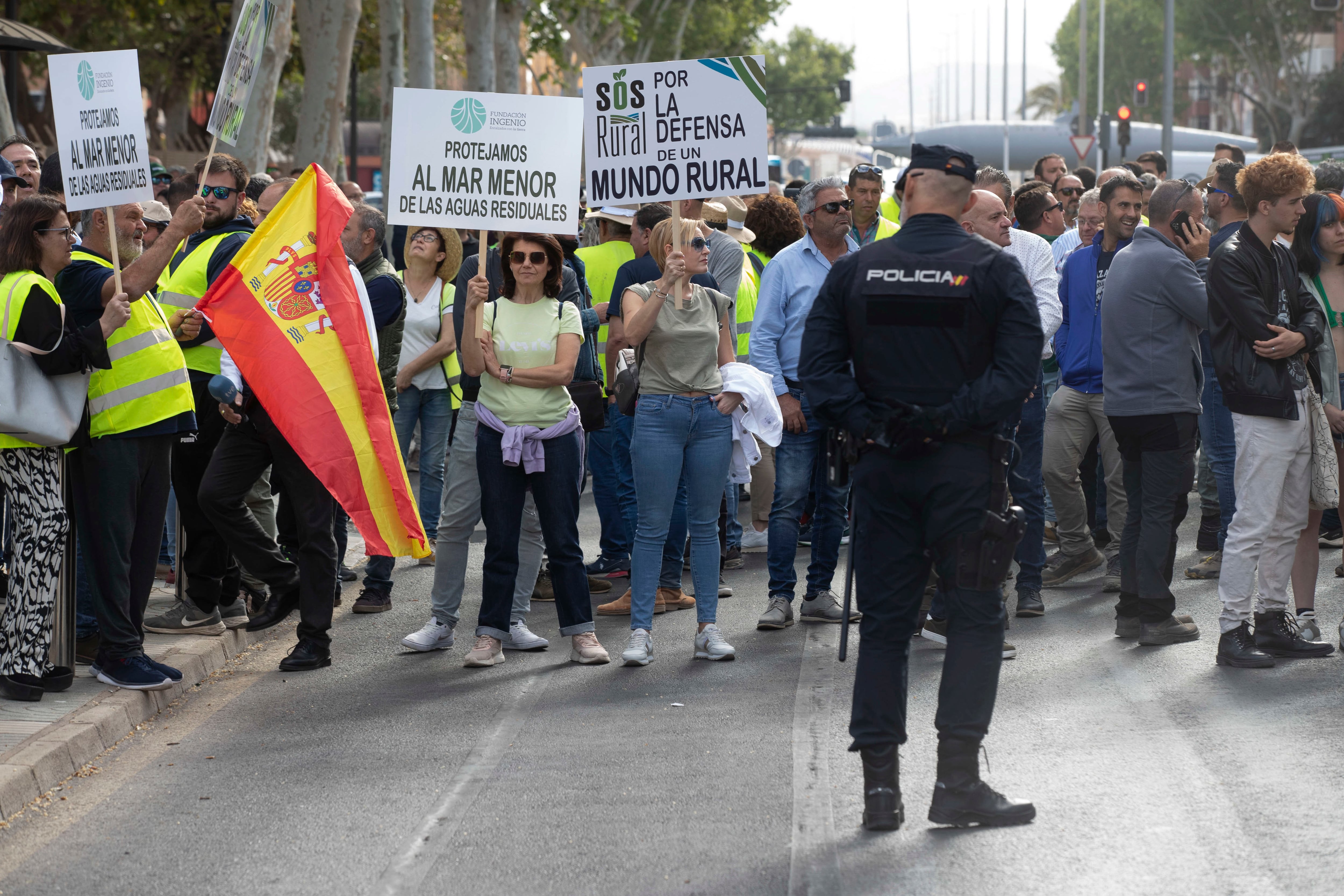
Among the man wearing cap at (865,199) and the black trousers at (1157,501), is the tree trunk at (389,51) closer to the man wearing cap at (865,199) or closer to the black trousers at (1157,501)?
the man wearing cap at (865,199)

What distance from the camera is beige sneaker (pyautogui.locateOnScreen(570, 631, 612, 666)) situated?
7.12 m

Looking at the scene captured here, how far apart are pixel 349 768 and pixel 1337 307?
15.1ft

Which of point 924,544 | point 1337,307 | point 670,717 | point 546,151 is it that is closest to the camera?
point 924,544

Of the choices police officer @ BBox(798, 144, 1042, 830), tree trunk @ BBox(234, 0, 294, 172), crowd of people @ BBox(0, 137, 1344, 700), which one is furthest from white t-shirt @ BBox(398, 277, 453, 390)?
tree trunk @ BBox(234, 0, 294, 172)

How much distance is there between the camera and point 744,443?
7738 mm

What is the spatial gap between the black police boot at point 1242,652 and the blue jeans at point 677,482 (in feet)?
7.15

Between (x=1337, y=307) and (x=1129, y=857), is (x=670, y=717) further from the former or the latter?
(x=1337, y=307)

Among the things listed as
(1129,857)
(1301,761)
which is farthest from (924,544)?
(1301,761)

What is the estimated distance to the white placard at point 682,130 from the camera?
7.50 metres

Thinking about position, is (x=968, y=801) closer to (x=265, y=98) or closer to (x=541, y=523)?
(x=541, y=523)

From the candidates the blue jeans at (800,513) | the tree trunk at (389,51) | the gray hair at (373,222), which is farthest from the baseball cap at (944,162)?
the tree trunk at (389,51)

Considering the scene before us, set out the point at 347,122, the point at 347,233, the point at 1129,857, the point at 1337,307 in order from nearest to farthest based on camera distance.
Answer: the point at 1129,857 < the point at 1337,307 < the point at 347,233 < the point at 347,122

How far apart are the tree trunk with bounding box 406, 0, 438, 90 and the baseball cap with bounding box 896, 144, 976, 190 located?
18667mm

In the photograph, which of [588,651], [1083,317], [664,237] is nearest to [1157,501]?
[1083,317]
